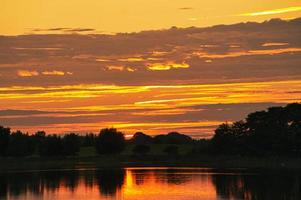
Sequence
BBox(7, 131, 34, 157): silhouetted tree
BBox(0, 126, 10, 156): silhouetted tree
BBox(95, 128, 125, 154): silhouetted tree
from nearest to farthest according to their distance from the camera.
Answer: BBox(0, 126, 10, 156): silhouetted tree, BBox(7, 131, 34, 157): silhouetted tree, BBox(95, 128, 125, 154): silhouetted tree

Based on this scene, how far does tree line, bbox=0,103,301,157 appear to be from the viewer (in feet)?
402

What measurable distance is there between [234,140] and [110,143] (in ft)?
134

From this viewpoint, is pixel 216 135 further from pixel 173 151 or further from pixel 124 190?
pixel 124 190

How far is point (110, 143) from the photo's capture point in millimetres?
170250

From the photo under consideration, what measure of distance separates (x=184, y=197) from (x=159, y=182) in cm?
1936

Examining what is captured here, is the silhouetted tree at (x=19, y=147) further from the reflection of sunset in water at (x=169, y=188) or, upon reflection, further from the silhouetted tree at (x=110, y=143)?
the reflection of sunset in water at (x=169, y=188)

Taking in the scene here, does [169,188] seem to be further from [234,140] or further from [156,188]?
[234,140]

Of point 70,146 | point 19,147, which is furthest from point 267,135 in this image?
point 19,147

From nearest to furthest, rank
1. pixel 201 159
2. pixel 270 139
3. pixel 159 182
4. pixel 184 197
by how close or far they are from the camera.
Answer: pixel 184 197
pixel 159 182
pixel 270 139
pixel 201 159

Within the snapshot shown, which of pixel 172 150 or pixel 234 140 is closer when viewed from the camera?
pixel 234 140

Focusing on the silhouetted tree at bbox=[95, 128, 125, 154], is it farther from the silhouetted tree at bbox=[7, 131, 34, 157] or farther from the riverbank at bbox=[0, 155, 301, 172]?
the silhouetted tree at bbox=[7, 131, 34, 157]

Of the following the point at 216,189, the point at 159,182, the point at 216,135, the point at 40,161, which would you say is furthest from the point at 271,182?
the point at 40,161

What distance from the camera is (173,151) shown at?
534ft

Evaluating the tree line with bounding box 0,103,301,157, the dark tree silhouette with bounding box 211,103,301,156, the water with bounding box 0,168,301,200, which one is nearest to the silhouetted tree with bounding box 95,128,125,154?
the tree line with bounding box 0,103,301,157
